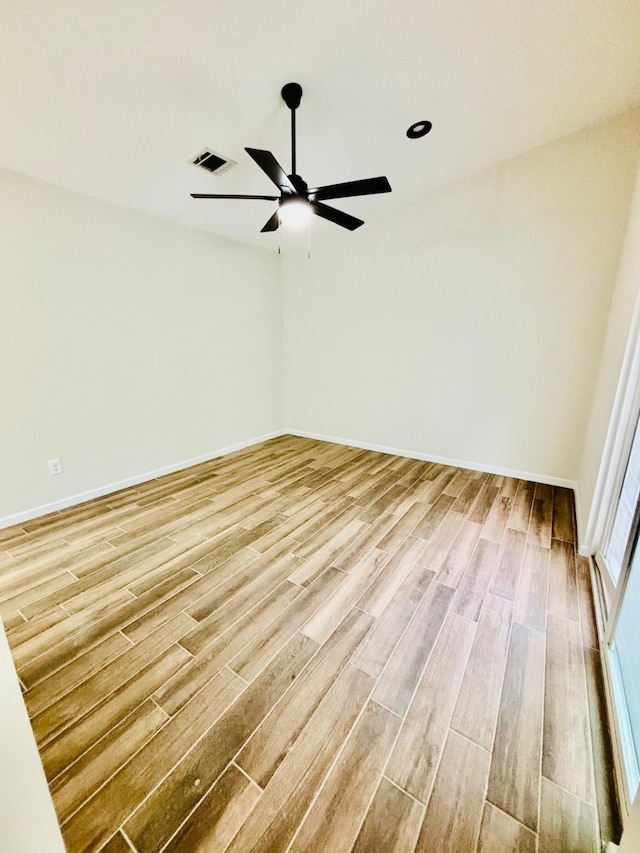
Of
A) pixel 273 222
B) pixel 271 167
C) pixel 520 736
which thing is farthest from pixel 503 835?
pixel 273 222

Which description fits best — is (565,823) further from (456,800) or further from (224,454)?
(224,454)

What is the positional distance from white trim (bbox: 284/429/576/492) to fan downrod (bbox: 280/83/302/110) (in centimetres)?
323

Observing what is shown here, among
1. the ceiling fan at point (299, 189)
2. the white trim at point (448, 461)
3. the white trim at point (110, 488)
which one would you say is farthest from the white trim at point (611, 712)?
the white trim at point (110, 488)

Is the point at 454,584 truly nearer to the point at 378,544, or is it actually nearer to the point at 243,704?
the point at 378,544

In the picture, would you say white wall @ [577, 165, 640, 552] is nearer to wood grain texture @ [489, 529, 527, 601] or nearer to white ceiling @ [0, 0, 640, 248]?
wood grain texture @ [489, 529, 527, 601]

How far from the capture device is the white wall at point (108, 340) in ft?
7.85

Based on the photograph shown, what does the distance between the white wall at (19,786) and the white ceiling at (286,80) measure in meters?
2.46

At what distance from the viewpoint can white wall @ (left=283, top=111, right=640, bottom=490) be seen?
2672 mm

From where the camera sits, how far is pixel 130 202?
277 centimetres

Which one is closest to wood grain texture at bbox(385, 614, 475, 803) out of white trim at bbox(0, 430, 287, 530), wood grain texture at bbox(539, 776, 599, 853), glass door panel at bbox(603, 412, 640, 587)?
wood grain texture at bbox(539, 776, 599, 853)

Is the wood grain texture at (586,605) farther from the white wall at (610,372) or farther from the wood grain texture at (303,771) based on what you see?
the wood grain texture at (303,771)

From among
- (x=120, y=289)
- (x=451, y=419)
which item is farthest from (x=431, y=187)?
(x=120, y=289)

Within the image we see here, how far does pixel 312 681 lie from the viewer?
1.33m

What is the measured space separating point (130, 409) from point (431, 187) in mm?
3677
